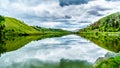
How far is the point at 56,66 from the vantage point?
39.3 metres

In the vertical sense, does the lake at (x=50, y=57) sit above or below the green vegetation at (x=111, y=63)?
below

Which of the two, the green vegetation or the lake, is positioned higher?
the green vegetation

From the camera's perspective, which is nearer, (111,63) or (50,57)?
(111,63)

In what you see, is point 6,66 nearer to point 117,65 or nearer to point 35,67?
point 35,67

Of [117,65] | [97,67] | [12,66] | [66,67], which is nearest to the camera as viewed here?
[117,65]

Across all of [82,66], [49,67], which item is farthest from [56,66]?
[82,66]

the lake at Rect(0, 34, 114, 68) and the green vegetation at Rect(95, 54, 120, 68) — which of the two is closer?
the green vegetation at Rect(95, 54, 120, 68)

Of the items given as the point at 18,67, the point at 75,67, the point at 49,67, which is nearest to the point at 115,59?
the point at 75,67

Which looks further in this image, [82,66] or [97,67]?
[82,66]

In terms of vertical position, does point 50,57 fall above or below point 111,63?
below

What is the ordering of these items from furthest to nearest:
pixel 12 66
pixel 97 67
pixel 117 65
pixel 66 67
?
pixel 12 66, pixel 66 67, pixel 97 67, pixel 117 65

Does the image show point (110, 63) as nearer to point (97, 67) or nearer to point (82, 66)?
point (97, 67)

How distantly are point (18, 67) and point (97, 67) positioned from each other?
39.6 feet

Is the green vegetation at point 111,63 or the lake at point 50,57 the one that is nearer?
the green vegetation at point 111,63
